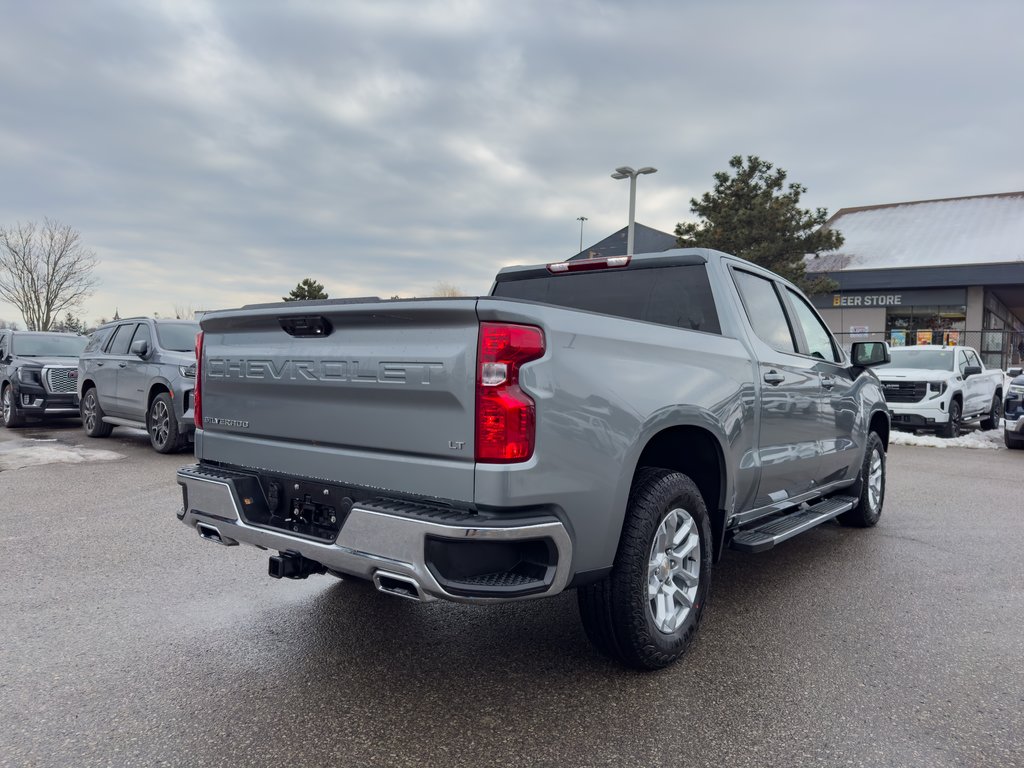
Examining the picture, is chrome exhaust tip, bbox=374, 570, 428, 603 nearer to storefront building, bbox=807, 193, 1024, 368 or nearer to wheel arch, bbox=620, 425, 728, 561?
wheel arch, bbox=620, 425, 728, 561

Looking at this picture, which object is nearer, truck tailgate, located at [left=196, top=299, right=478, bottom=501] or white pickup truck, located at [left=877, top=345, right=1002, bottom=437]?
truck tailgate, located at [left=196, top=299, right=478, bottom=501]

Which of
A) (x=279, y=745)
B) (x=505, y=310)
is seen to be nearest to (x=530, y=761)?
(x=279, y=745)

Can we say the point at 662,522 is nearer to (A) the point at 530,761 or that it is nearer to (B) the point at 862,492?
(A) the point at 530,761

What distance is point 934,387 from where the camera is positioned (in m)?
12.7

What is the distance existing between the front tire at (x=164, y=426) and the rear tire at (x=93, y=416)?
1967 mm

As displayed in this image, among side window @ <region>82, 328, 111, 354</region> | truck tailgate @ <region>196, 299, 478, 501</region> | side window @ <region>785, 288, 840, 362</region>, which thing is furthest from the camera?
side window @ <region>82, 328, 111, 354</region>

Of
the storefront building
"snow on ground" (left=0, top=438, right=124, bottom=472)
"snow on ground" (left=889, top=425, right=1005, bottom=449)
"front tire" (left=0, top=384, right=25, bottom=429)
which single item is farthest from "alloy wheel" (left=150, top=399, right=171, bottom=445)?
the storefront building

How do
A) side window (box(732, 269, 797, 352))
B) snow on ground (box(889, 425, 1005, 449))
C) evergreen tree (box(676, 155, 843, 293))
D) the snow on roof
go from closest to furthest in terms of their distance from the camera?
1. side window (box(732, 269, 797, 352))
2. snow on ground (box(889, 425, 1005, 449))
3. evergreen tree (box(676, 155, 843, 293))
4. the snow on roof

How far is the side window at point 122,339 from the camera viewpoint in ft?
35.4

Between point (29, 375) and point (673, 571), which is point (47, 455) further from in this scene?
point (673, 571)

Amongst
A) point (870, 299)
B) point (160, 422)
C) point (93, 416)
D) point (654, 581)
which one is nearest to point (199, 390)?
point (654, 581)

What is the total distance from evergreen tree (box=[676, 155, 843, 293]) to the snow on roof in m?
5.76

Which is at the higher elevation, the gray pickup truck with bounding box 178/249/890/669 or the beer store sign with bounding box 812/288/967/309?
the beer store sign with bounding box 812/288/967/309

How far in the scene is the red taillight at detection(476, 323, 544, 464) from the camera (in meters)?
2.55
